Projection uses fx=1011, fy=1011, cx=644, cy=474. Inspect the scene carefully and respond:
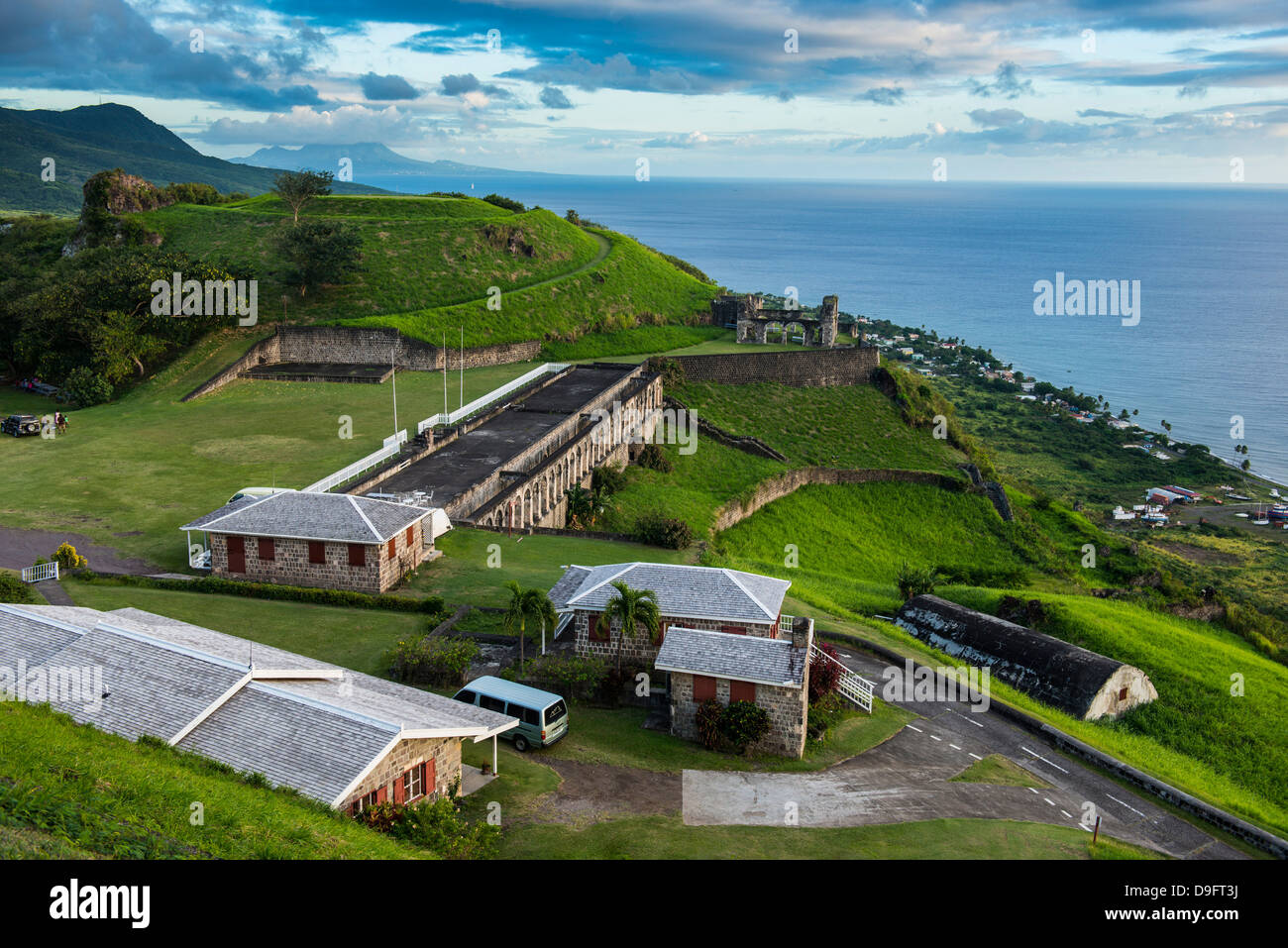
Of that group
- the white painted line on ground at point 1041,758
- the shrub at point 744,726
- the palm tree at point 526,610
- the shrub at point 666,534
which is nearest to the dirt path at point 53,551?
the palm tree at point 526,610

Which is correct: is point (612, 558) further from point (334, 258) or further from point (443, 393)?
point (334, 258)

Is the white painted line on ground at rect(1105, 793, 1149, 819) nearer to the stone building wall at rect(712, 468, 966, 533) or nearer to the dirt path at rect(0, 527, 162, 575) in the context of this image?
the dirt path at rect(0, 527, 162, 575)

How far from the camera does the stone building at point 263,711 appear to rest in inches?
621

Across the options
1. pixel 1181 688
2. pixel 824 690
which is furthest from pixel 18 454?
pixel 1181 688

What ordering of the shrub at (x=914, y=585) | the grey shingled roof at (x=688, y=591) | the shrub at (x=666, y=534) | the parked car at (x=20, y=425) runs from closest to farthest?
1. the grey shingled roof at (x=688, y=591)
2. the shrub at (x=914, y=585)
3. the shrub at (x=666, y=534)
4. the parked car at (x=20, y=425)

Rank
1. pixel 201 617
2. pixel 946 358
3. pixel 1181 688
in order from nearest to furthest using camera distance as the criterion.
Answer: pixel 201 617 < pixel 1181 688 < pixel 946 358

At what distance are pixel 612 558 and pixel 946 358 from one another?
92.3 meters

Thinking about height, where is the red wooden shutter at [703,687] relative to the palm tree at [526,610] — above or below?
below

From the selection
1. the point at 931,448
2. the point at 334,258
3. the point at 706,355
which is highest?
the point at 334,258

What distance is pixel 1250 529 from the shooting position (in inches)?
2539

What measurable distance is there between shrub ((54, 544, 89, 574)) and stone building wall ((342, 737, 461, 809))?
58.4ft

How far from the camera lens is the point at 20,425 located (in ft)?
154

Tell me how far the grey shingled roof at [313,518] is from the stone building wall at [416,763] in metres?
12.4

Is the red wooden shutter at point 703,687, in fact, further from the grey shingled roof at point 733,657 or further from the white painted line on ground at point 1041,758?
the white painted line on ground at point 1041,758
